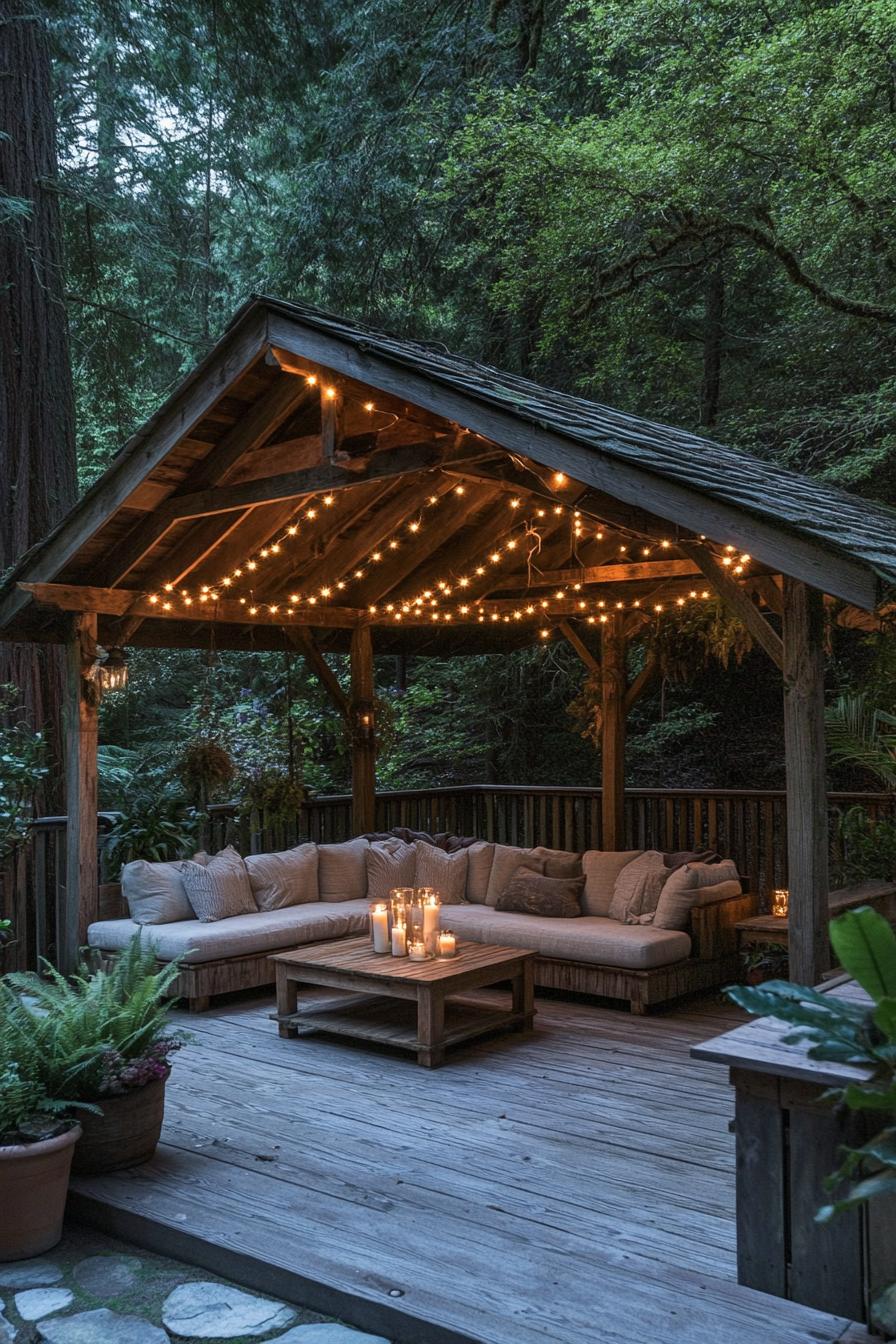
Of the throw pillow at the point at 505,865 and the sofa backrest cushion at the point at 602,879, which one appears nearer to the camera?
the sofa backrest cushion at the point at 602,879

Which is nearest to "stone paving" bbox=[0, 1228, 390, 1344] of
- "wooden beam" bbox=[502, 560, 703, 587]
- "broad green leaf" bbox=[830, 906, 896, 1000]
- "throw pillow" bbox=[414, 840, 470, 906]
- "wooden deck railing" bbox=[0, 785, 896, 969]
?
"broad green leaf" bbox=[830, 906, 896, 1000]

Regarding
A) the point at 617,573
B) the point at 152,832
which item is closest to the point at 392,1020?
the point at 152,832

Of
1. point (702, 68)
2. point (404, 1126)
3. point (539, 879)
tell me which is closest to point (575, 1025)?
point (539, 879)

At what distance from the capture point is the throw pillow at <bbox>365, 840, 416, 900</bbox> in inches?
326

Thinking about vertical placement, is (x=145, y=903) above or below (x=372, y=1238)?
above

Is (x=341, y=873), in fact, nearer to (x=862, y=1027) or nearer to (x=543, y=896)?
(x=543, y=896)

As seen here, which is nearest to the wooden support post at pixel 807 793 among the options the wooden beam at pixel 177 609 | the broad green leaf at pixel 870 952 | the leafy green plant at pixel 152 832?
the broad green leaf at pixel 870 952

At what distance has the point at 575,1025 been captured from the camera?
6.47 meters

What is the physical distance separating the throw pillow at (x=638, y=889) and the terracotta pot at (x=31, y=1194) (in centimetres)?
421

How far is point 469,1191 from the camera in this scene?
402 cm

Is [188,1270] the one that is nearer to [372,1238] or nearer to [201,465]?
[372,1238]

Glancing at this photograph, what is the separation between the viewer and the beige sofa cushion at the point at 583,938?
262 inches

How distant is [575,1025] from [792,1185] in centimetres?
347

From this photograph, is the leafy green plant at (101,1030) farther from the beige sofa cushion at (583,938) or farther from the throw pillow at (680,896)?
the throw pillow at (680,896)
